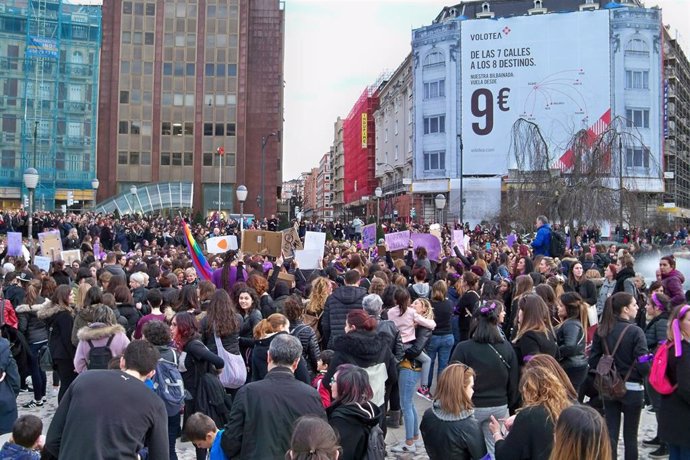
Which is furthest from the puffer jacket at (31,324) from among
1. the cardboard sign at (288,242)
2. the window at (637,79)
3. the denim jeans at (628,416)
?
the window at (637,79)

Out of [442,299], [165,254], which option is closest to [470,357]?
[442,299]

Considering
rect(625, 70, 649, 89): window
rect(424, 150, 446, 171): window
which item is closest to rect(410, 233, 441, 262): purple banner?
rect(424, 150, 446, 171): window

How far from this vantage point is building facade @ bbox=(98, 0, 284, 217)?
220ft

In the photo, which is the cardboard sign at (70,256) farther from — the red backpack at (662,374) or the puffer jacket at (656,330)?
the red backpack at (662,374)

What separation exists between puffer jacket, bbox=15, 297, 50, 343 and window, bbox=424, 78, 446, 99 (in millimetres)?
55770

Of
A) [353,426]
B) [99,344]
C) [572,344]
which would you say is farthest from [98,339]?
[572,344]

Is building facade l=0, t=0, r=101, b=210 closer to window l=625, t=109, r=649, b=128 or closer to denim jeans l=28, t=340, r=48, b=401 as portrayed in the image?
window l=625, t=109, r=649, b=128

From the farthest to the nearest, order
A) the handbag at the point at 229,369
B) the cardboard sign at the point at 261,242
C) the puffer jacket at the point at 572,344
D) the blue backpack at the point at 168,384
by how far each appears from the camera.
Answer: the cardboard sign at the point at 261,242 < the handbag at the point at 229,369 < the puffer jacket at the point at 572,344 < the blue backpack at the point at 168,384

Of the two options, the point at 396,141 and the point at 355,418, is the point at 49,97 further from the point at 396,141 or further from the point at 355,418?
the point at 355,418

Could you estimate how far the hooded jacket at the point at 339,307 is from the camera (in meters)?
7.91

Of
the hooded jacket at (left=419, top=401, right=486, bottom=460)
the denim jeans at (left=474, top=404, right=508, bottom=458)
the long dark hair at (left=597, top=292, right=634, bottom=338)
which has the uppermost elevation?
the long dark hair at (left=597, top=292, right=634, bottom=338)

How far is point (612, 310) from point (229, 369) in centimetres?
387

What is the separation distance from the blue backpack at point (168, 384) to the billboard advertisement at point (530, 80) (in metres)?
54.7

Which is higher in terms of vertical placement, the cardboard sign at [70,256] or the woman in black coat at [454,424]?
the cardboard sign at [70,256]
